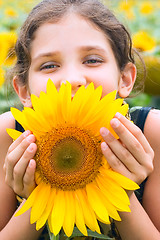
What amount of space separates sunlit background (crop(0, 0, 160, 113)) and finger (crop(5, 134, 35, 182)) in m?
1.11

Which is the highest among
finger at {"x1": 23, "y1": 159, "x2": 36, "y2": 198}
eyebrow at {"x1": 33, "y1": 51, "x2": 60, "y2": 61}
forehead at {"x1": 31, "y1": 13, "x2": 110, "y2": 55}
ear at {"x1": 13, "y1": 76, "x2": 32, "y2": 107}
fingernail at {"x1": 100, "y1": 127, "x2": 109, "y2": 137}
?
forehead at {"x1": 31, "y1": 13, "x2": 110, "y2": 55}

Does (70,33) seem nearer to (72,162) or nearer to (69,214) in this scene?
(72,162)

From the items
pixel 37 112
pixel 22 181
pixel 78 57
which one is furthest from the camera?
pixel 78 57

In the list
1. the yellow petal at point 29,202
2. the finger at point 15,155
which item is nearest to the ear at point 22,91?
the finger at point 15,155

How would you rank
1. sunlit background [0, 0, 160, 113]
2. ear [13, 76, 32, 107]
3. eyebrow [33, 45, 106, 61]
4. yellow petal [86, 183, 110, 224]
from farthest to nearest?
1. sunlit background [0, 0, 160, 113]
2. ear [13, 76, 32, 107]
3. eyebrow [33, 45, 106, 61]
4. yellow petal [86, 183, 110, 224]

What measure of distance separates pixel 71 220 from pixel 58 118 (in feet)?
1.02

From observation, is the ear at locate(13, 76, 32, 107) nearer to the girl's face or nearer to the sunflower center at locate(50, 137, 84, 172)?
the girl's face

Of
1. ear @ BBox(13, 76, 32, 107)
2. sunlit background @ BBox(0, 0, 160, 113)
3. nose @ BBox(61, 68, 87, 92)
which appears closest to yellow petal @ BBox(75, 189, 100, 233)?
nose @ BBox(61, 68, 87, 92)

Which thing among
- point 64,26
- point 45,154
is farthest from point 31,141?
point 64,26

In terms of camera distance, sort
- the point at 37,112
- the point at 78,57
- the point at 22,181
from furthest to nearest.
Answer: the point at 78,57, the point at 22,181, the point at 37,112

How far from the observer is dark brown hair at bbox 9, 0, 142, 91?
1731mm

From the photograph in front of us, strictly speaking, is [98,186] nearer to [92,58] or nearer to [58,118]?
[58,118]

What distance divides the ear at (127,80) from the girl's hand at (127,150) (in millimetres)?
474

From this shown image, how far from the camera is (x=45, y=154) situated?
127 cm
